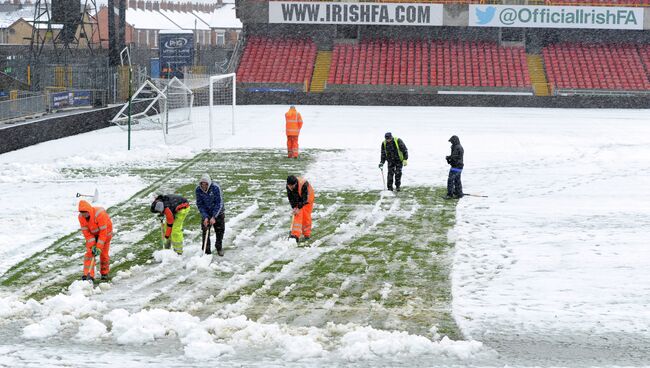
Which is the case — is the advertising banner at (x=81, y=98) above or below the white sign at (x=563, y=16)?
below

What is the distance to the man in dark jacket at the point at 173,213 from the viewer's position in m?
14.6

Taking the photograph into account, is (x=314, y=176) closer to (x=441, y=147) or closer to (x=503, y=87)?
(x=441, y=147)

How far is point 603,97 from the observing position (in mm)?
51125

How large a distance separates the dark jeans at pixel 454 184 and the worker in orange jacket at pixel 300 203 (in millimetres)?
5426

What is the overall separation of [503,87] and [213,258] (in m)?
40.3

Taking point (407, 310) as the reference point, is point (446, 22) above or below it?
above

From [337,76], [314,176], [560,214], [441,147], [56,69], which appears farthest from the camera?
[337,76]

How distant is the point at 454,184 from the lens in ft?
70.3

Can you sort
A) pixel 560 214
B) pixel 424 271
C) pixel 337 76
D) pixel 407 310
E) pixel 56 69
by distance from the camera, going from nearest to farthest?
pixel 407 310, pixel 424 271, pixel 560 214, pixel 56 69, pixel 337 76

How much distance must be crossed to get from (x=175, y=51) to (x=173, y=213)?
40.3m

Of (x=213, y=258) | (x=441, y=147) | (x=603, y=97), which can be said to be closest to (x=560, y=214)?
(x=213, y=258)

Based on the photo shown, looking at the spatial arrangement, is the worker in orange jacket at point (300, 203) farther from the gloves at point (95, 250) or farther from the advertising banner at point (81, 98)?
the advertising banner at point (81, 98)

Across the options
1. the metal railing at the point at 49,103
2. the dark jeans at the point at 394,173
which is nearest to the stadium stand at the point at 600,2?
the metal railing at the point at 49,103

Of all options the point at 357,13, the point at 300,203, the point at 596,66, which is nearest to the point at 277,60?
the point at 357,13
